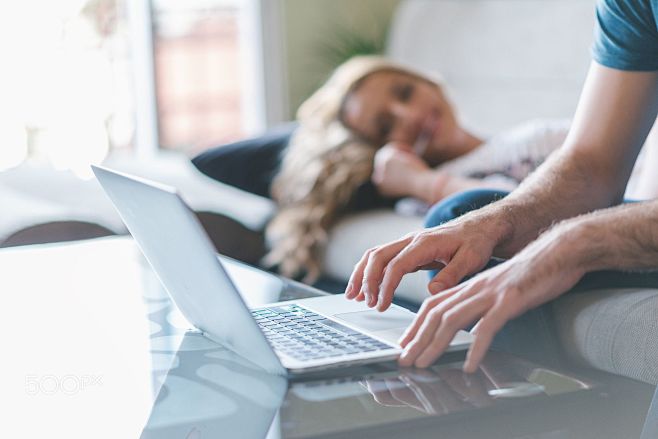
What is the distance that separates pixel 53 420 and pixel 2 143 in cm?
307

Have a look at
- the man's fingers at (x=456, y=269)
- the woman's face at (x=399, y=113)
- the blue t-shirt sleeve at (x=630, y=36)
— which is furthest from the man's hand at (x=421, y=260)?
the woman's face at (x=399, y=113)

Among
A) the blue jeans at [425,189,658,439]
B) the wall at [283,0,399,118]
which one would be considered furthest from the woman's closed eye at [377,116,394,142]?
the blue jeans at [425,189,658,439]

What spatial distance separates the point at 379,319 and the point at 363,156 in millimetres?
1638

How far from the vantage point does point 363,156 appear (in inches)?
104

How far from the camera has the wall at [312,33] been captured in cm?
394

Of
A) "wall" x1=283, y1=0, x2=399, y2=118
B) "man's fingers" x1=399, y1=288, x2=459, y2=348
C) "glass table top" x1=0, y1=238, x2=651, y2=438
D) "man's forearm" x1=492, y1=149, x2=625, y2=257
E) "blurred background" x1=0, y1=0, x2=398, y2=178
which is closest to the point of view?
"glass table top" x1=0, y1=238, x2=651, y2=438

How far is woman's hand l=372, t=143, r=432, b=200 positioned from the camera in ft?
8.15

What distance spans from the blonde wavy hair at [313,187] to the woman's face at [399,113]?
0.04 metres

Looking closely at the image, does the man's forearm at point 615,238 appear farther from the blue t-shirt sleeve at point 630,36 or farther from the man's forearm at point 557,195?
the blue t-shirt sleeve at point 630,36

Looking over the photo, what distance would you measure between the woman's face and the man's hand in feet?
5.33

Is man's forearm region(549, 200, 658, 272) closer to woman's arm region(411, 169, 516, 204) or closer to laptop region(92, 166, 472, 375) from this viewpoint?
laptop region(92, 166, 472, 375)

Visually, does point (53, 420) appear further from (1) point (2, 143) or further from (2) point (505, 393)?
(1) point (2, 143)

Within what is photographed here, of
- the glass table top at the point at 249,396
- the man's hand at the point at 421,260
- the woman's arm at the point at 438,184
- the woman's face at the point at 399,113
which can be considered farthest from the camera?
the woman's face at the point at 399,113

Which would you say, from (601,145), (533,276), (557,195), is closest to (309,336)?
(533,276)
